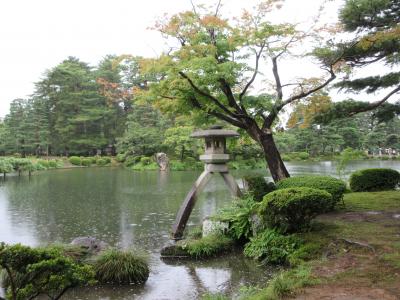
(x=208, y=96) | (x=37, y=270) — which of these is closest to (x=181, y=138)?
(x=208, y=96)

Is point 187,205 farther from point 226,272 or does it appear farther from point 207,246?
point 226,272

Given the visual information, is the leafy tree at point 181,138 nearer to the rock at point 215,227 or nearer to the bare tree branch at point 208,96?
the bare tree branch at point 208,96

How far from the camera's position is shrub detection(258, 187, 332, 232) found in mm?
6383

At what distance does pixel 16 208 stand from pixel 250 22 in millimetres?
10338

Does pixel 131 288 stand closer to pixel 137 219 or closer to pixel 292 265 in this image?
pixel 292 265

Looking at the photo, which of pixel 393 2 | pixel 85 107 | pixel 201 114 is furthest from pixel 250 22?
pixel 85 107

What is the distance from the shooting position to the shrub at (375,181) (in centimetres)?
1195

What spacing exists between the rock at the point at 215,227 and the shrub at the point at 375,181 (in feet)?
19.6

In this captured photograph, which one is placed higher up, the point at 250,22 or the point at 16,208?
the point at 250,22

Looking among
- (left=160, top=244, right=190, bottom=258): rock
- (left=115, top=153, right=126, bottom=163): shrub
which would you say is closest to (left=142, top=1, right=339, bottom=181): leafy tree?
(left=160, top=244, right=190, bottom=258): rock

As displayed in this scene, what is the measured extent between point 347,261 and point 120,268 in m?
3.32

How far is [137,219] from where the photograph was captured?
38.1 ft

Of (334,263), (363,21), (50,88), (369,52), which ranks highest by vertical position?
(50,88)

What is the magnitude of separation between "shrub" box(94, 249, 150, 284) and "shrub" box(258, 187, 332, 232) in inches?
88.5
